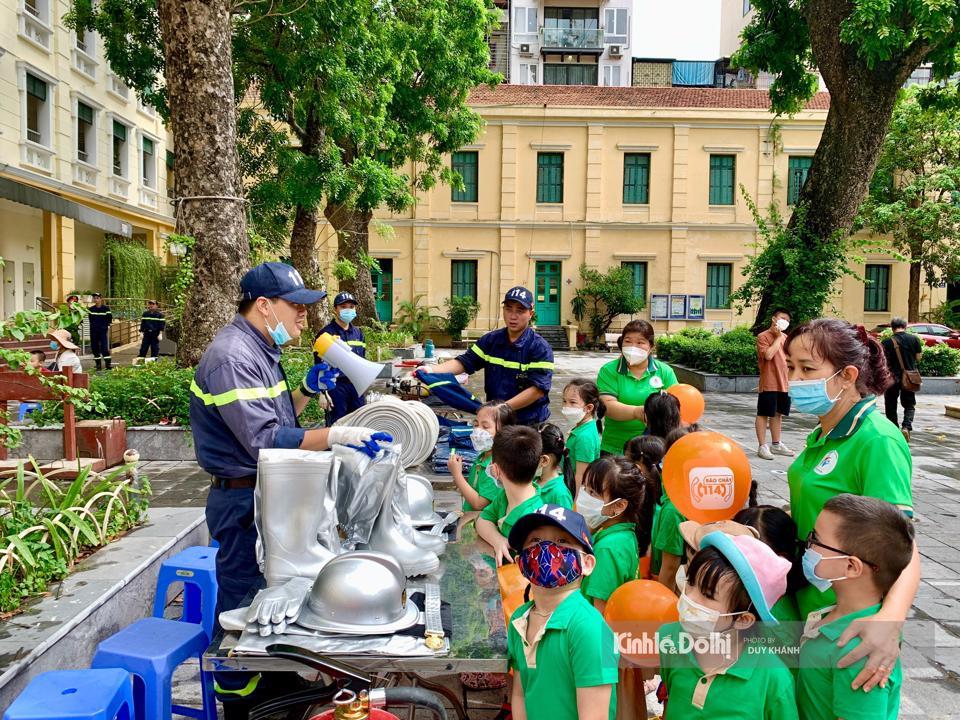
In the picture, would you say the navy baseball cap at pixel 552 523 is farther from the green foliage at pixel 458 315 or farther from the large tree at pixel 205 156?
the green foliage at pixel 458 315

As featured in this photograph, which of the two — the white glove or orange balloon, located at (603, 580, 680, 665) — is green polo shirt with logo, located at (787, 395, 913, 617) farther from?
the white glove

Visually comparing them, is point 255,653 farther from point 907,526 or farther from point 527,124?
point 527,124

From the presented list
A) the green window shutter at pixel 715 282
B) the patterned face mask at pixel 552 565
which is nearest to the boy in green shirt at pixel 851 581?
the patterned face mask at pixel 552 565

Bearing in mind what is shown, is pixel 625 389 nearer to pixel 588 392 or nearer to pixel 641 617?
pixel 588 392

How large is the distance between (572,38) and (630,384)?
1433 inches

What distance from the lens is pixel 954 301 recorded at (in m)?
26.4

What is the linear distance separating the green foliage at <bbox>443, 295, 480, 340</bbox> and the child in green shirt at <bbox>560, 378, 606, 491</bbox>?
73.7ft

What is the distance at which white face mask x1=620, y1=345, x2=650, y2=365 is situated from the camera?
480 cm

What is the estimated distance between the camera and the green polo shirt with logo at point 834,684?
6.76 ft

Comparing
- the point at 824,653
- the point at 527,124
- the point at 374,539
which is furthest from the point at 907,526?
the point at 527,124

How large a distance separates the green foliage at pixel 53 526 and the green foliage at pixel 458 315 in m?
22.0

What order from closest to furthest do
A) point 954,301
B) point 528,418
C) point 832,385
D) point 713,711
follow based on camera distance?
point 713,711 → point 832,385 → point 528,418 → point 954,301

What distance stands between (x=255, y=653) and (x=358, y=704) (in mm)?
373

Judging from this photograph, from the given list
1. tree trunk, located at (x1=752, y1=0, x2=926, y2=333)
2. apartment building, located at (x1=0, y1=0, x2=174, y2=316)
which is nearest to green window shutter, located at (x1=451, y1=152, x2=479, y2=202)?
apartment building, located at (x1=0, y1=0, x2=174, y2=316)
